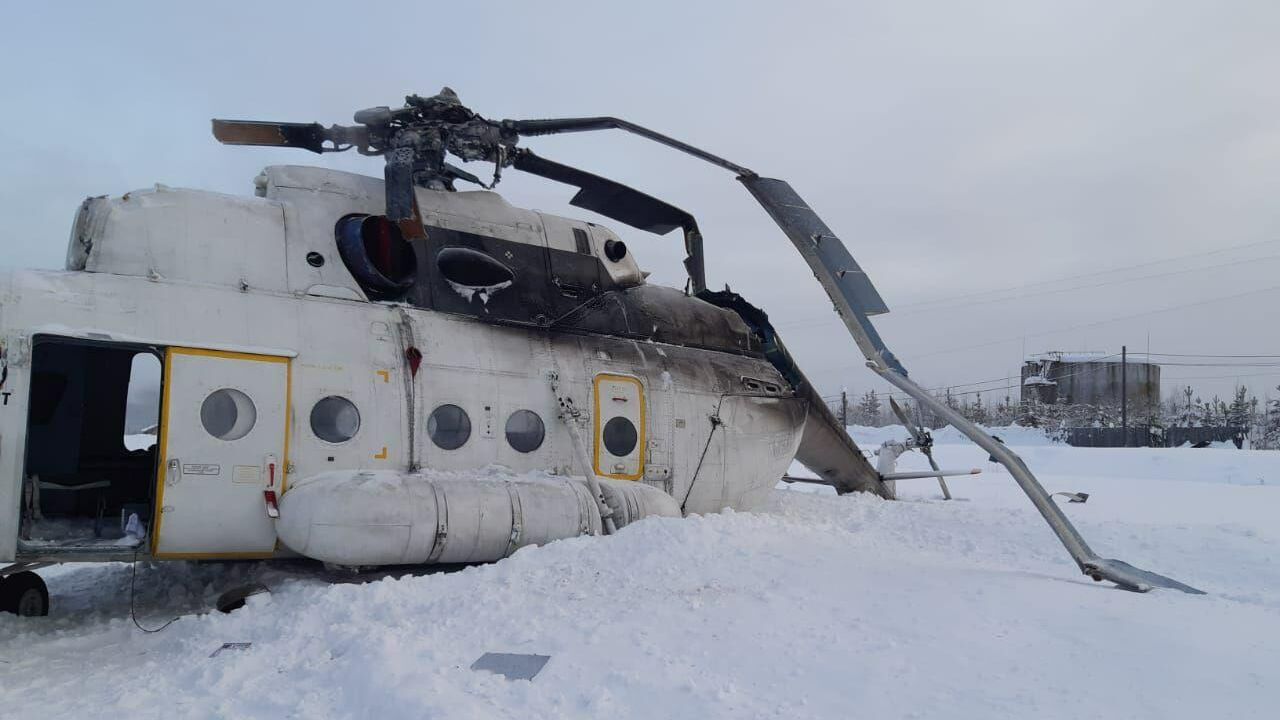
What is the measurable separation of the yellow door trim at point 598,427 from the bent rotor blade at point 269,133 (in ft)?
12.8

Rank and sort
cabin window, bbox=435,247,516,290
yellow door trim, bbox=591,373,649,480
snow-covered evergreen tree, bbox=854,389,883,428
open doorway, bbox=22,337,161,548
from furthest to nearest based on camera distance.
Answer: snow-covered evergreen tree, bbox=854,389,883,428 → yellow door trim, bbox=591,373,649,480 → cabin window, bbox=435,247,516,290 → open doorway, bbox=22,337,161,548

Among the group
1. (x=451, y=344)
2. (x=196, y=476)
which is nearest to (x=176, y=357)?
(x=196, y=476)

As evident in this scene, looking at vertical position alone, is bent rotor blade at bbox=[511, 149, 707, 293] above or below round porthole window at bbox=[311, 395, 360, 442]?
above

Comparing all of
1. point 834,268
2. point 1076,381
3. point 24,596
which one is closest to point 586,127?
point 834,268

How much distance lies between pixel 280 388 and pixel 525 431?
2.43m

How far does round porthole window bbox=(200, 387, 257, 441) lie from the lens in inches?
277

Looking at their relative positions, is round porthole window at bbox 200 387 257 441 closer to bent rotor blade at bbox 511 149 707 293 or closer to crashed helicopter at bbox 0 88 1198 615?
crashed helicopter at bbox 0 88 1198 615

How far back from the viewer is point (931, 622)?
526 cm

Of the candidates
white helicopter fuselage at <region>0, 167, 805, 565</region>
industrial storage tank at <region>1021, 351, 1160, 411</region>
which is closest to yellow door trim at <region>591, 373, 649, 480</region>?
white helicopter fuselage at <region>0, 167, 805, 565</region>

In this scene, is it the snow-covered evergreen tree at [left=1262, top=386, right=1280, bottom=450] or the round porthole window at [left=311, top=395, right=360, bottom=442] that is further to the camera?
the snow-covered evergreen tree at [left=1262, top=386, right=1280, bottom=450]

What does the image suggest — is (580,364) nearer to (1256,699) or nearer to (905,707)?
Result: (905,707)

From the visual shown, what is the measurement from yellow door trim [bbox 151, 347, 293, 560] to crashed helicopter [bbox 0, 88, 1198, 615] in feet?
0.07

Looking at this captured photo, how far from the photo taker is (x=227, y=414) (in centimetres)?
713

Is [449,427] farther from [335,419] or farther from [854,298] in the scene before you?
[854,298]
